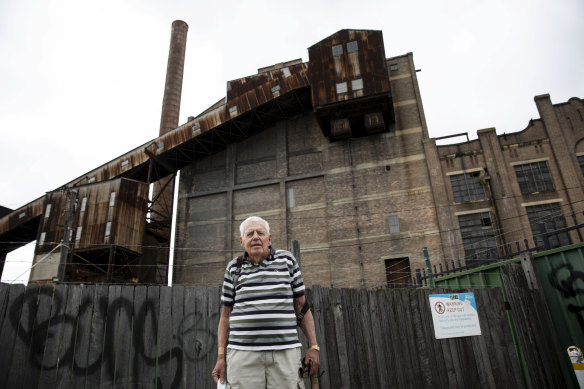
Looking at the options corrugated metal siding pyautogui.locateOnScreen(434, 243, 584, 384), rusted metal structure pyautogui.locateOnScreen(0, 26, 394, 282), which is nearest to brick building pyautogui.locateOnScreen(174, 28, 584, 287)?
rusted metal structure pyautogui.locateOnScreen(0, 26, 394, 282)

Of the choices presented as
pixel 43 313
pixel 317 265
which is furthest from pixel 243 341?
pixel 317 265

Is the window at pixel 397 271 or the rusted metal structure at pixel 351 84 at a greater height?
the rusted metal structure at pixel 351 84

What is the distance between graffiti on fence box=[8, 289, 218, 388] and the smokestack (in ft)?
96.0

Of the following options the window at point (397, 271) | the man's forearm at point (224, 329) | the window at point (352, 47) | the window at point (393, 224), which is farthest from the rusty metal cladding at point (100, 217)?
the man's forearm at point (224, 329)

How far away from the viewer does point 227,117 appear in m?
24.8

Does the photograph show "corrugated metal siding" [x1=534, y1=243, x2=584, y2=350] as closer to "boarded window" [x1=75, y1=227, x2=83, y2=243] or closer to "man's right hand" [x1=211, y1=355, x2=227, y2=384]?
"man's right hand" [x1=211, y1=355, x2=227, y2=384]

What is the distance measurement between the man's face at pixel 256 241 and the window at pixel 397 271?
1881 cm

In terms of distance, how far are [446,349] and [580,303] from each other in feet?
8.99

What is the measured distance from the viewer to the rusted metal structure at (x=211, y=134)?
73.7ft

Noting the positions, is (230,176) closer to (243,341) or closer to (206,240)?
(206,240)

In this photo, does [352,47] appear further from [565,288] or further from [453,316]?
[453,316]

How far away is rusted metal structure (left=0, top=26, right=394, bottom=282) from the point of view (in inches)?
884

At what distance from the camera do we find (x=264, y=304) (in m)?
2.80

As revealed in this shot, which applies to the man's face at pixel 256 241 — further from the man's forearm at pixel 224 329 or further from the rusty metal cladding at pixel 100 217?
the rusty metal cladding at pixel 100 217
